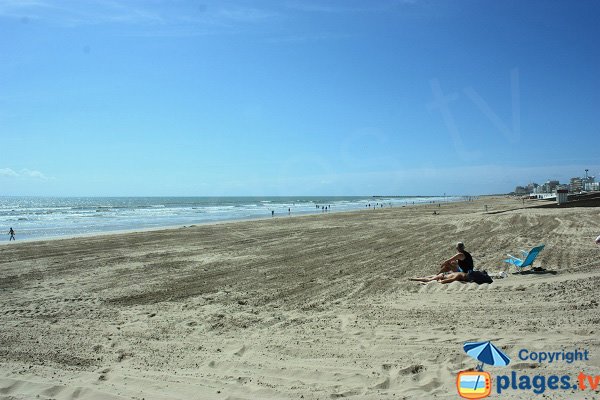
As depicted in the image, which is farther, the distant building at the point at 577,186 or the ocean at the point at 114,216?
the distant building at the point at 577,186

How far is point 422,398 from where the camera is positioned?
3793 mm

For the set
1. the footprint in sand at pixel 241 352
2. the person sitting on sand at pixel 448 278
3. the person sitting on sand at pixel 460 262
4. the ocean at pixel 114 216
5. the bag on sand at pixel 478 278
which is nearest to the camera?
the footprint in sand at pixel 241 352

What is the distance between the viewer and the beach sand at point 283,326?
4.36 meters

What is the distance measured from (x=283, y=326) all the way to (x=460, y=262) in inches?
181

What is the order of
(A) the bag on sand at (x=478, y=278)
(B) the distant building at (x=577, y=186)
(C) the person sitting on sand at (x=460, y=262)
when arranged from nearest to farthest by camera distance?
1. (A) the bag on sand at (x=478, y=278)
2. (C) the person sitting on sand at (x=460, y=262)
3. (B) the distant building at (x=577, y=186)

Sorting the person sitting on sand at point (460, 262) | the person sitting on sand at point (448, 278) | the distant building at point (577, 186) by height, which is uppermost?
the distant building at point (577, 186)

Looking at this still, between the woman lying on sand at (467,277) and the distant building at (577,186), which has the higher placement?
the distant building at (577,186)

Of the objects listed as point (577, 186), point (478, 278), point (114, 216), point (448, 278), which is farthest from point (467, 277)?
point (577, 186)

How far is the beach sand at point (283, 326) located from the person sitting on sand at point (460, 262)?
0.65 m

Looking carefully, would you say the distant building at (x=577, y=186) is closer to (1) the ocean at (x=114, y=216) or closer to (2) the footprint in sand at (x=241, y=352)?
(1) the ocean at (x=114, y=216)

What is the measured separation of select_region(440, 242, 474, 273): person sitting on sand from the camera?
28.9 feet


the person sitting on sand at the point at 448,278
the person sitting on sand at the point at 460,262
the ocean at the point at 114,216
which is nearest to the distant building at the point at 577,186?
the ocean at the point at 114,216

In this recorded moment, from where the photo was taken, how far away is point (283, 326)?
20.8 feet

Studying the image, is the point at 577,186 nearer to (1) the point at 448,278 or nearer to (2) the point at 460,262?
(2) the point at 460,262
